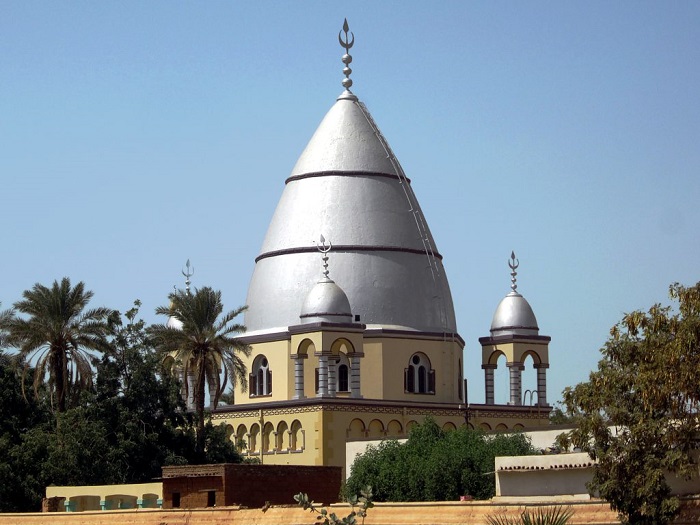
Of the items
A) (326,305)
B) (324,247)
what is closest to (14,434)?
(326,305)

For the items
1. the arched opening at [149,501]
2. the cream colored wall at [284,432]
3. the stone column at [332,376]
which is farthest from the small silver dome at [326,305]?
the arched opening at [149,501]

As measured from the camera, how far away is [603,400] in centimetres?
3584

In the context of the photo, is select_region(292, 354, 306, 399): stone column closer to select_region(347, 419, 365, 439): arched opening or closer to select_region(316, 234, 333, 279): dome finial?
select_region(347, 419, 365, 439): arched opening

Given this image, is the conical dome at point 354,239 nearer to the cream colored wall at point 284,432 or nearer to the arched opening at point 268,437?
the cream colored wall at point 284,432

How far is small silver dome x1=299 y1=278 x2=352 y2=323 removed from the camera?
60031 mm

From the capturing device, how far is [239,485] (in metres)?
45.1

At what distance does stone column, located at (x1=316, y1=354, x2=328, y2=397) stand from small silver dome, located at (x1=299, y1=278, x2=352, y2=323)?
1356 mm

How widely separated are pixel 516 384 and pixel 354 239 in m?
8.98

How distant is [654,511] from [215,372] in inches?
1011

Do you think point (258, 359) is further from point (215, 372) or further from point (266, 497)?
point (266, 497)

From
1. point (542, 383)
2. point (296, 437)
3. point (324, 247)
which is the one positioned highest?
point (324, 247)

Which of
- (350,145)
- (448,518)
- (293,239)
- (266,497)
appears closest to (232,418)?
(293,239)

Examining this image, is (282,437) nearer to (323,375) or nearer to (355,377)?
(323,375)

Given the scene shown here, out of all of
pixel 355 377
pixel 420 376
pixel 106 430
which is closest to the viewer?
pixel 106 430
